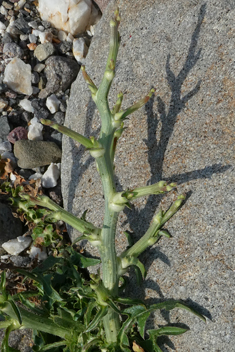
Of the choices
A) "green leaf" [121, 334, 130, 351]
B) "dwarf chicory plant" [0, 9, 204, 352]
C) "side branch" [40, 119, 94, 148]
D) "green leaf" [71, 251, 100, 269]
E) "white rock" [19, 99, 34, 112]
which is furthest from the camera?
"white rock" [19, 99, 34, 112]

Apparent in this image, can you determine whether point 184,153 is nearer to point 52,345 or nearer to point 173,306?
point 173,306

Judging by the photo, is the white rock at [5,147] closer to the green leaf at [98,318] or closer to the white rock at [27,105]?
the white rock at [27,105]

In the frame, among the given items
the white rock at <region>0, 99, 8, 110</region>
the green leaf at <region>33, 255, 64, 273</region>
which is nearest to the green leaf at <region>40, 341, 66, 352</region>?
the green leaf at <region>33, 255, 64, 273</region>

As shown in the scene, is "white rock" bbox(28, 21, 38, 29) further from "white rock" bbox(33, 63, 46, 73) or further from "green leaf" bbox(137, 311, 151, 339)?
"green leaf" bbox(137, 311, 151, 339)

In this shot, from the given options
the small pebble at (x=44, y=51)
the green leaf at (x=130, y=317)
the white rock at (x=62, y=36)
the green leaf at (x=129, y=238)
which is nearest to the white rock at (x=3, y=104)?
the small pebble at (x=44, y=51)

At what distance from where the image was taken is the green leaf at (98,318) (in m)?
1.80

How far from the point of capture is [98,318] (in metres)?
1.80

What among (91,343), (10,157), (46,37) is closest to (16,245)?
(10,157)

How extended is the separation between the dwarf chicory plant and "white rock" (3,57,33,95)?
1434 millimetres

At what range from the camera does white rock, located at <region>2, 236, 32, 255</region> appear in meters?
2.73

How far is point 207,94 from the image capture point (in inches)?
80.4

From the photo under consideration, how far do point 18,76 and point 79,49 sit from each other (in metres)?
0.49

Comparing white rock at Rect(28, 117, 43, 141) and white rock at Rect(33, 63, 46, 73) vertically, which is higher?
white rock at Rect(33, 63, 46, 73)

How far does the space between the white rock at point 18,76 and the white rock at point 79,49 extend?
355mm
